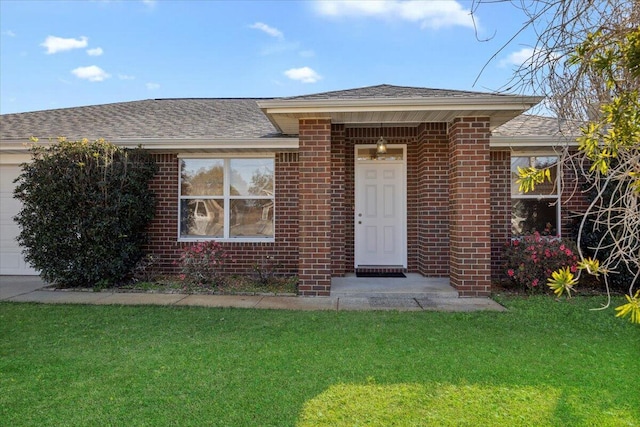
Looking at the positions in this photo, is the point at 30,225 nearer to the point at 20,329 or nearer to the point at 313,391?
the point at 20,329

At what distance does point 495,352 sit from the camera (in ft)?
13.1

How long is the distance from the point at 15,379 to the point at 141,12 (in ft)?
30.2

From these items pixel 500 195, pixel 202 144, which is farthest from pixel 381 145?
pixel 202 144

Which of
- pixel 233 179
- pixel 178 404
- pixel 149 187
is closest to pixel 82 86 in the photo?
pixel 149 187

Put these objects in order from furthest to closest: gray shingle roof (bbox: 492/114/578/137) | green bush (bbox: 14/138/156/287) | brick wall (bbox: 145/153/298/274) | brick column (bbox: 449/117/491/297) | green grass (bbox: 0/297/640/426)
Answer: brick wall (bbox: 145/153/298/274) < gray shingle roof (bbox: 492/114/578/137) < green bush (bbox: 14/138/156/287) < brick column (bbox: 449/117/491/297) < green grass (bbox: 0/297/640/426)

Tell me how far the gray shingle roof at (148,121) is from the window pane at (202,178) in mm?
673

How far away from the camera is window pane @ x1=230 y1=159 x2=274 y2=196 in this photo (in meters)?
8.40

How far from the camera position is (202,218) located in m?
8.46

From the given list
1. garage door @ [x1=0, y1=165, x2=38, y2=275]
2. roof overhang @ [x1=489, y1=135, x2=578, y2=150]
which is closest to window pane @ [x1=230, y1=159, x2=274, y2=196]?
roof overhang @ [x1=489, y1=135, x2=578, y2=150]

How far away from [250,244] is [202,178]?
1794 mm

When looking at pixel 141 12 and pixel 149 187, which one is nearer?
pixel 149 187

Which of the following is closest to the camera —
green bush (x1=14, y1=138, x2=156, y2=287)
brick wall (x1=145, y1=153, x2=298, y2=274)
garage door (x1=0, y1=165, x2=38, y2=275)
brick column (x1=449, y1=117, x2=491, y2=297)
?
brick column (x1=449, y1=117, x2=491, y2=297)

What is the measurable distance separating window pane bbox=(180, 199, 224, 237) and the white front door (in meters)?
3.02

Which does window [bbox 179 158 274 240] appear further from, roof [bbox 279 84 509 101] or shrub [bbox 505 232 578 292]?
shrub [bbox 505 232 578 292]
